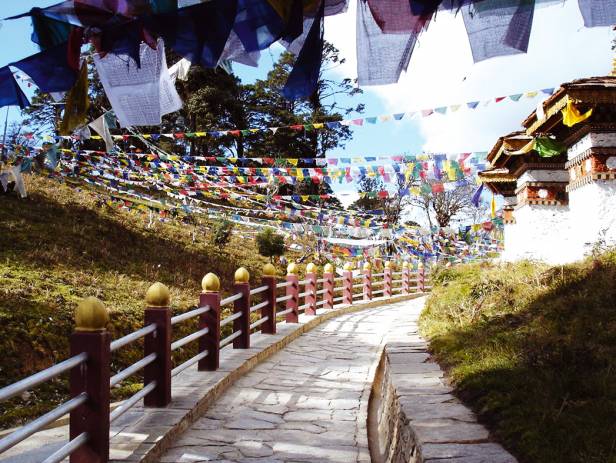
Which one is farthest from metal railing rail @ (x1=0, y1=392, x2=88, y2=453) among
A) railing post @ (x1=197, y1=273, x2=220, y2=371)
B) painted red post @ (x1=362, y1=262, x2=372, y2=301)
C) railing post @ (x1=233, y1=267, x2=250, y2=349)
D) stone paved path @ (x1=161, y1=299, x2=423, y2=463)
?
painted red post @ (x1=362, y1=262, x2=372, y2=301)

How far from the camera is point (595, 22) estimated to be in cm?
362

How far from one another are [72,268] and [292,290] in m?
5.24

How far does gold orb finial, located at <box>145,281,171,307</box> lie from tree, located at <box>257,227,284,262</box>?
14.8m

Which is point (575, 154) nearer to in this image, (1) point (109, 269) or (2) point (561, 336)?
(2) point (561, 336)

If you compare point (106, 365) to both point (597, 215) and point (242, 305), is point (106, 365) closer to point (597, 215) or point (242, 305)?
point (242, 305)

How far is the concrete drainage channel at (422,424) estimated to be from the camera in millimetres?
3336

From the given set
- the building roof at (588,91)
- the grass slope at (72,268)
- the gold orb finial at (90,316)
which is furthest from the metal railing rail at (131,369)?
the building roof at (588,91)

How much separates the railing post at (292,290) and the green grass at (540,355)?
116 inches

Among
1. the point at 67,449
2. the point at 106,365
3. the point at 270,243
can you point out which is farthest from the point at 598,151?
the point at 270,243

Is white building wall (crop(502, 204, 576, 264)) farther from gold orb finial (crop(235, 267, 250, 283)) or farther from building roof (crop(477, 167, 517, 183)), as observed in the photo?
gold orb finial (crop(235, 267, 250, 283))

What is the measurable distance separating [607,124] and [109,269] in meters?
10.8

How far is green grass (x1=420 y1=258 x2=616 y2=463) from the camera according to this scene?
3.27 m

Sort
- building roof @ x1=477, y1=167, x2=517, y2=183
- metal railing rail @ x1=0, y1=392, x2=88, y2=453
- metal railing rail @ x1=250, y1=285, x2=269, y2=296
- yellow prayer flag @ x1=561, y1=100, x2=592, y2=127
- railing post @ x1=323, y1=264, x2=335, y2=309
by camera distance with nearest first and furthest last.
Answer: metal railing rail @ x1=0, y1=392, x2=88, y2=453
yellow prayer flag @ x1=561, y1=100, x2=592, y2=127
metal railing rail @ x1=250, y1=285, x2=269, y2=296
building roof @ x1=477, y1=167, x2=517, y2=183
railing post @ x1=323, y1=264, x2=335, y2=309

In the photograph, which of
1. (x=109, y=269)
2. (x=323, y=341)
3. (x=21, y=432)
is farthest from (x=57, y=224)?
(x=21, y=432)
